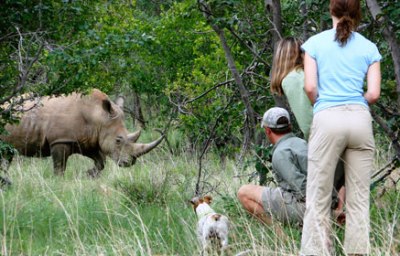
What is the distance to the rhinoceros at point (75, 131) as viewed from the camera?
15.5 metres

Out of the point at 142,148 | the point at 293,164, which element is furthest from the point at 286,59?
the point at 142,148

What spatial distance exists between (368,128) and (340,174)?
58 centimetres

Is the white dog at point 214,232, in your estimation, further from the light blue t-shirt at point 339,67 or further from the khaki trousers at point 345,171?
the light blue t-shirt at point 339,67

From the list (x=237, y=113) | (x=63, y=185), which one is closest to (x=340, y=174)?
(x=237, y=113)

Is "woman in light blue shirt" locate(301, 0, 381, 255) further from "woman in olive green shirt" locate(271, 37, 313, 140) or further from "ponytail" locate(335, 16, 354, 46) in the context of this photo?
"woman in olive green shirt" locate(271, 37, 313, 140)

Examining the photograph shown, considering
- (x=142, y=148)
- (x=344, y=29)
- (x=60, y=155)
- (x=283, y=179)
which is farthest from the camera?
(x=142, y=148)

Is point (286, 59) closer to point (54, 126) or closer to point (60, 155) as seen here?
point (60, 155)

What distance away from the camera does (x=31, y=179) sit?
35.9ft

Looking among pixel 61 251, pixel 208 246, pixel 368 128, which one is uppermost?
pixel 368 128

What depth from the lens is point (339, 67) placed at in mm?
5773

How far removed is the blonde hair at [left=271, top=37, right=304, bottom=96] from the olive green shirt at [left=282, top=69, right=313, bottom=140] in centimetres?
8

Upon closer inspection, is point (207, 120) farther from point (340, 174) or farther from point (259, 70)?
point (340, 174)

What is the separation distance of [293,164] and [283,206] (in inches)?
13.0

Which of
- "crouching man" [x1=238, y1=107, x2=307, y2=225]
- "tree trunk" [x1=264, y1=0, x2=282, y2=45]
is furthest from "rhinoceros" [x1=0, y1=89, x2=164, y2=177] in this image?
"crouching man" [x1=238, y1=107, x2=307, y2=225]
